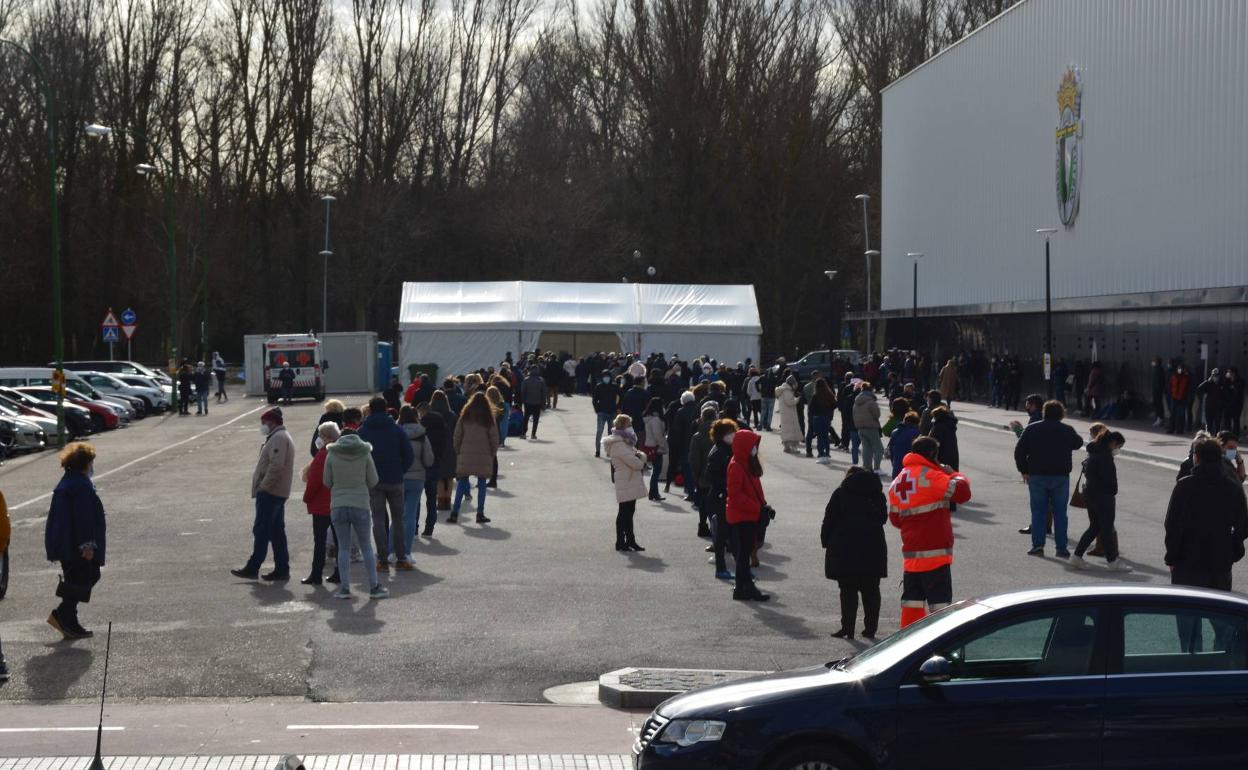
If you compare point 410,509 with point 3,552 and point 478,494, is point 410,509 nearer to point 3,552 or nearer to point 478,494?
point 478,494

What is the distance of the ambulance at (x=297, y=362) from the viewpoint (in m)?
53.4

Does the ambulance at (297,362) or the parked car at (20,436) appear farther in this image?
the ambulance at (297,362)

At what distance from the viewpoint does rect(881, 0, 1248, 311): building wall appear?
122 feet

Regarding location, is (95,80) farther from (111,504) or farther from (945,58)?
(111,504)

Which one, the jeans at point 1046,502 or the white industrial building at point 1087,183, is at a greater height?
the white industrial building at point 1087,183

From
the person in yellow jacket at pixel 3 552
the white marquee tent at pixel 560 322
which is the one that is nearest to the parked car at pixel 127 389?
the white marquee tent at pixel 560 322

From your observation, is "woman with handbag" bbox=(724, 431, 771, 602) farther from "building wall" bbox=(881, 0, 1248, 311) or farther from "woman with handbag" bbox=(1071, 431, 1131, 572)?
"building wall" bbox=(881, 0, 1248, 311)

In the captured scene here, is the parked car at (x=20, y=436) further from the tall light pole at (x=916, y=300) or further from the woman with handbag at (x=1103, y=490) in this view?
the tall light pole at (x=916, y=300)

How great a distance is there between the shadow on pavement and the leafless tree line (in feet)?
176

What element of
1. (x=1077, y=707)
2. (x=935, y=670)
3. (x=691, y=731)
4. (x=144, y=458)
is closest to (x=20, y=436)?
(x=144, y=458)

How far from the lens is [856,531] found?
1155cm

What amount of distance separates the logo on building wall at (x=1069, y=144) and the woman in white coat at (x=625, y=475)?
107 feet

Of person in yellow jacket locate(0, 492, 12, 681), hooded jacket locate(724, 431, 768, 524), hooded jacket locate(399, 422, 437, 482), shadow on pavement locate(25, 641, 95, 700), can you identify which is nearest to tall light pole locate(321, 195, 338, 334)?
hooded jacket locate(399, 422, 437, 482)

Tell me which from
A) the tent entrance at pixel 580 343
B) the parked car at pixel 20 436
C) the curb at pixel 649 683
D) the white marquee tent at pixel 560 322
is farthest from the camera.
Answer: the tent entrance at pixel 580 343
